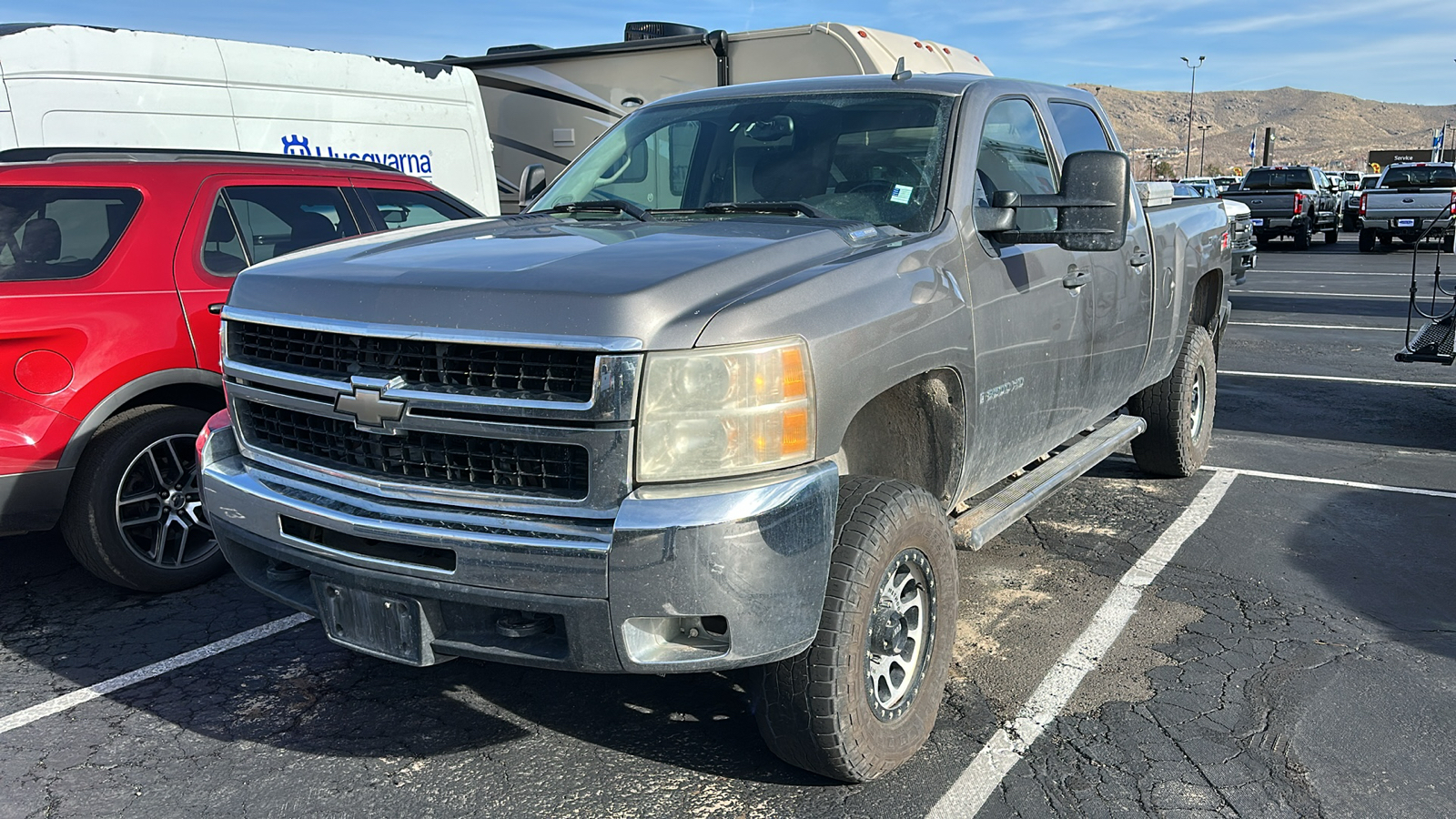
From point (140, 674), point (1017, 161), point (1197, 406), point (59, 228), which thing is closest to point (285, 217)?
point (59, 228)

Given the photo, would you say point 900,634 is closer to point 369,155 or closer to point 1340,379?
point 369,155

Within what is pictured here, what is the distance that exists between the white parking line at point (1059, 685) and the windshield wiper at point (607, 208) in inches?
78.3

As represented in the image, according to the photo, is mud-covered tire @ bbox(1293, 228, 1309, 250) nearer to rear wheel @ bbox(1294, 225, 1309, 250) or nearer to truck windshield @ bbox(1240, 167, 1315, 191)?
rear wheel @ bbox(1294, 225, 1309, 250)

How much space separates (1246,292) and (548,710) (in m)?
16.7

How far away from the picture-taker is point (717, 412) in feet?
8.66

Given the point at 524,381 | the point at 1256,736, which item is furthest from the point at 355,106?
the point at 1256,736

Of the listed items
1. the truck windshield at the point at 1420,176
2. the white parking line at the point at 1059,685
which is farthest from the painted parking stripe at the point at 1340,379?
the truck windshield at the point at 1420,176

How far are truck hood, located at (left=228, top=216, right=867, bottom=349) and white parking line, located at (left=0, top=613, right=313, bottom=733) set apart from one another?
104 cm

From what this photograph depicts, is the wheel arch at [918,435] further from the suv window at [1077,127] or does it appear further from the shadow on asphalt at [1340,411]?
the shadow on asphalt at [1340,411]

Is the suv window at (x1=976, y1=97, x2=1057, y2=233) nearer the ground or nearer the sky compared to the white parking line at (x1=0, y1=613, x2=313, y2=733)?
Answer: nearer the sky

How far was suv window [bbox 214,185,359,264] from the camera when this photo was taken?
17.1 ft

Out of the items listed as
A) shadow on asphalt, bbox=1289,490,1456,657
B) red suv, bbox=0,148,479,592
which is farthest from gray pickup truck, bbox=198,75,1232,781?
shadow on asphalt, bbox=1289,490,1456,657

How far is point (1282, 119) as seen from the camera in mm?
172000

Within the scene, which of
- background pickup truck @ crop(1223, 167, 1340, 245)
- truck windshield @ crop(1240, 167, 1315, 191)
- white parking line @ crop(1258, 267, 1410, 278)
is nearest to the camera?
white parking line @ crop(1258, 267, 1410, 278)
